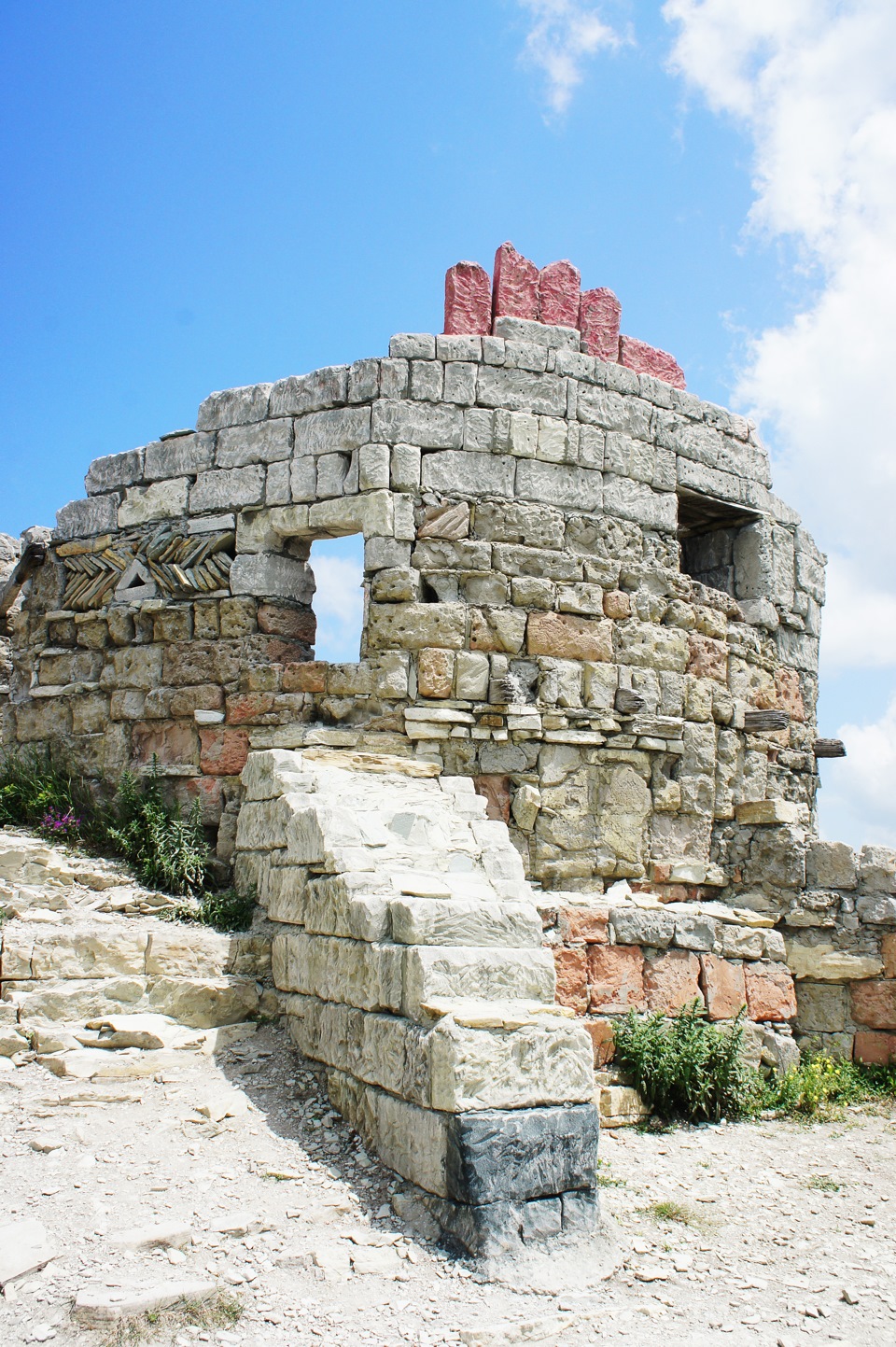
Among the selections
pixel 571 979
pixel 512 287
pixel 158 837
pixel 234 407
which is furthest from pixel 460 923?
pixel 512 287

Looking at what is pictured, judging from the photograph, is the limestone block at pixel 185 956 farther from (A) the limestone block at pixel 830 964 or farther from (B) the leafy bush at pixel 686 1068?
(A) the limestone block at pixel 830 964

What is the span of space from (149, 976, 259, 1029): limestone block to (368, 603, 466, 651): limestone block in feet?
7.76

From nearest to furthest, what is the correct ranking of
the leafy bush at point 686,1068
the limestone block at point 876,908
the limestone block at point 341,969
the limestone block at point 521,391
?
the limestone block at point 341,969 → the leafy bush at point 686,1068 → the limestone block at point 521,391 → the limestone block at point 876,908

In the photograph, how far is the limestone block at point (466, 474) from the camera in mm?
7000

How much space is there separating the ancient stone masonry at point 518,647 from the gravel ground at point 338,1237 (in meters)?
1.53

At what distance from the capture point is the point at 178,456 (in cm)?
780

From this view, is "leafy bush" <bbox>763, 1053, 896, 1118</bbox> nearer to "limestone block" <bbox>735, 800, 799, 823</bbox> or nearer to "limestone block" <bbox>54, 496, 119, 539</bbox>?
"limestone block" <bbox>735, 800, 799, 823</bbox>

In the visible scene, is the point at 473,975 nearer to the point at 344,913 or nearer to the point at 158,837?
the point at 344,913

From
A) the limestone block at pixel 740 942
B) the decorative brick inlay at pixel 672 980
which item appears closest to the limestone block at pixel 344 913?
the decorative brick inlay at pixel 672 980

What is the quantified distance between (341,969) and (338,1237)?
46.9 inches

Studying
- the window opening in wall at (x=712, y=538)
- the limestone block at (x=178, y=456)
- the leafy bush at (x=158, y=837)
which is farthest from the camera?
the window opening in wall at (x=712, y=538)

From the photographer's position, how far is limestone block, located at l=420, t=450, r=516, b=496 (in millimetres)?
7000

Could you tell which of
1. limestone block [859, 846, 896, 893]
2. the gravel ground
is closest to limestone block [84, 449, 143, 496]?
the gravel ground

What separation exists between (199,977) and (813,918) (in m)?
4.29
